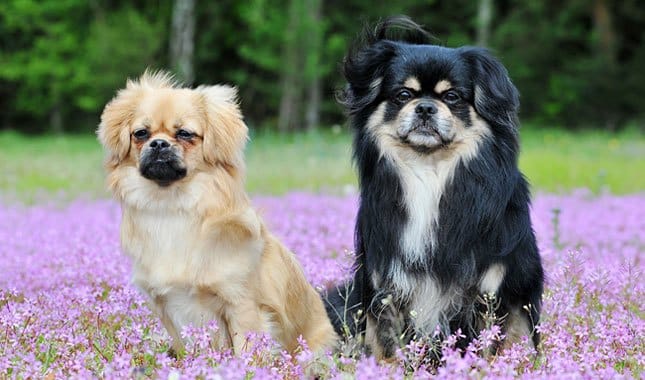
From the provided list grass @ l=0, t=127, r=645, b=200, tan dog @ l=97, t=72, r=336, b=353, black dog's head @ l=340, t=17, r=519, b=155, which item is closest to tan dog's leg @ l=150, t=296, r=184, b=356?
tan dog @ l=97, t=72, r=336, b=353

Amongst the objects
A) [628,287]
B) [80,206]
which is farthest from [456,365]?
[80,206]

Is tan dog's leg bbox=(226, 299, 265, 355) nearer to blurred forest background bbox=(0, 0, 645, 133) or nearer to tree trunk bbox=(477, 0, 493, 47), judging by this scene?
blurred forest background bbox=(0, 0, 645, 133)

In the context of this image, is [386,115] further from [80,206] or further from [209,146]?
[80,206]

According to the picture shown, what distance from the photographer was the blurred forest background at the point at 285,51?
23.2 m

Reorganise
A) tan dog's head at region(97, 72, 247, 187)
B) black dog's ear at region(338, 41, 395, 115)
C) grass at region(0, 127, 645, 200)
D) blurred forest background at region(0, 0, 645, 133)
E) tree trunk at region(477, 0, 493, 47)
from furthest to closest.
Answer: tree trunk at region(477, 0, 493, 47) → blurred forest background at region(0, 0, 645, 133) → grass at region(0, 127, 645, 200) → black dog's ear at region(338, 41, 395, 115) → tan dog's head at region(97, 72, 247, 187)

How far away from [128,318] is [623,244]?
14.3 ft

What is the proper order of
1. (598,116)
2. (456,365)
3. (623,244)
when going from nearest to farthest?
(456,365) < (623,244) < (598,116)

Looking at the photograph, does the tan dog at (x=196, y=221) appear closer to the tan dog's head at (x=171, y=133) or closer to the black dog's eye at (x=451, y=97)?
the tan dog's head at (x=171, y=133)

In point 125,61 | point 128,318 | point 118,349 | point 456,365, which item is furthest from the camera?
point 125,61

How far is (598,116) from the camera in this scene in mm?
24609

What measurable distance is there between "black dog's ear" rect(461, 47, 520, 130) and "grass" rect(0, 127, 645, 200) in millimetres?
6088

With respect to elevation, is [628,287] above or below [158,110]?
below

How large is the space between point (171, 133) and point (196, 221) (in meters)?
0.42

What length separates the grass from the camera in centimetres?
1106
